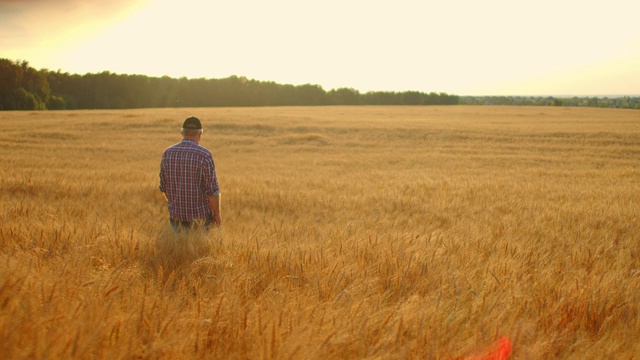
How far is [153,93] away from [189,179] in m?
72.7

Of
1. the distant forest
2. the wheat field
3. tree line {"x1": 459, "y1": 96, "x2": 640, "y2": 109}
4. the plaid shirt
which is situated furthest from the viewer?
tree line {"x1": 459, "y1": 96, "x2": 640, "y2": 109}

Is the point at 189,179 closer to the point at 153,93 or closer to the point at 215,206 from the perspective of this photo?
the point at 215,206

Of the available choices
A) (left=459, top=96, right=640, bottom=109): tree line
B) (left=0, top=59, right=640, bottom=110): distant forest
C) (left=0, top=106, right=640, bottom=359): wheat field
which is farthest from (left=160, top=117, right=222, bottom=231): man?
(left=459, top=96, right=640, bottom=109): tree line

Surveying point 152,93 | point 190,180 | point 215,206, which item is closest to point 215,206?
point 215,206

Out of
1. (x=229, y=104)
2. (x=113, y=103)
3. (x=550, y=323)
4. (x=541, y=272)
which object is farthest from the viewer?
(x=229, y=104)

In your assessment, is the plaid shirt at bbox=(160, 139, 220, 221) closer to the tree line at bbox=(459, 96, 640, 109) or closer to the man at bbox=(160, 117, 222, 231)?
the man at bbox=(160, 117, 222, 231)

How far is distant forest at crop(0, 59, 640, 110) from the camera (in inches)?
2104

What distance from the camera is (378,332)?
2.07 meters

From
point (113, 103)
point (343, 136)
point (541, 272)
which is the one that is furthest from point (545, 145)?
point (113, 103)

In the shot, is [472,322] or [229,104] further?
[229,104]

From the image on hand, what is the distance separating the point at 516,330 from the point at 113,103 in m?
73.2

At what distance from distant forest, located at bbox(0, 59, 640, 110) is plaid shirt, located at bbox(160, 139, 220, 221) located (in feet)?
188

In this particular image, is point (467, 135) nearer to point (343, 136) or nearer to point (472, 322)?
point (343, 136)

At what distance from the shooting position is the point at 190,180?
190 inches
